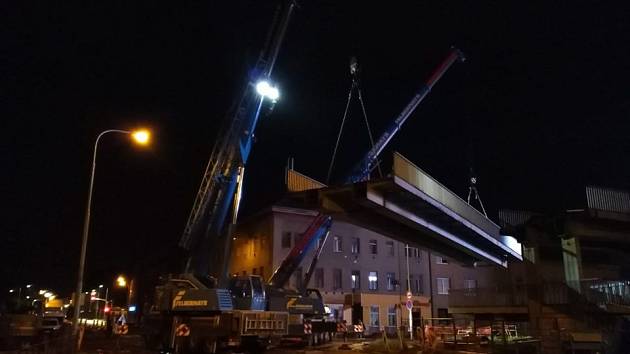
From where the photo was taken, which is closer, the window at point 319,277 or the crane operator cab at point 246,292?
the crane operator cab at point 246,292

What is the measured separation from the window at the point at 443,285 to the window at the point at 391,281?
20.2ft

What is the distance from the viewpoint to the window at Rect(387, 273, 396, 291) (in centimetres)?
5862

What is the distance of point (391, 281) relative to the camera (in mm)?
58844

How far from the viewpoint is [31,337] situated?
26891 millimetres

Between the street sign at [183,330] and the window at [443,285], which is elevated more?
the window at [443,285]

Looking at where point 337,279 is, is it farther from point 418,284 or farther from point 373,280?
point 418,284

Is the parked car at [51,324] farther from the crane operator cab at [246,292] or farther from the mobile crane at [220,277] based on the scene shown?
the crane operator cab at [246,292]

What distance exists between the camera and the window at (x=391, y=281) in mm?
58625

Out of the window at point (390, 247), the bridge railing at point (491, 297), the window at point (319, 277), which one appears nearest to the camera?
the bridge railing at point (491, 297)

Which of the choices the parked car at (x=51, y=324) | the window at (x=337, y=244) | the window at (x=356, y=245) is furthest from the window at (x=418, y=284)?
the parked car at (x=51, y=324)

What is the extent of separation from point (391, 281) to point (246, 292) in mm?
37593

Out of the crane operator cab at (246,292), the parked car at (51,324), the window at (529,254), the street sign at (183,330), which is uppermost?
the window at (529,254)

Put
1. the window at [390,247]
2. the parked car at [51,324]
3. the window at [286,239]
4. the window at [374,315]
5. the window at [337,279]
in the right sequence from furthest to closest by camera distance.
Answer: the window at [390,247]
the window at [374,315]
the window at [337,279]
the window at [286,239]
the parked car at [51,324]

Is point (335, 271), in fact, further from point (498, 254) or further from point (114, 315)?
point (114, 315)
